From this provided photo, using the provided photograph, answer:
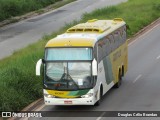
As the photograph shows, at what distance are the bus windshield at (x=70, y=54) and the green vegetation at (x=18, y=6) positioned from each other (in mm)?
35827

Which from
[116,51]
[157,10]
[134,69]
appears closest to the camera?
[116,51]

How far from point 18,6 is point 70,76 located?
1603 inches

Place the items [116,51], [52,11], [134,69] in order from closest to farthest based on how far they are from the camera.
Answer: [116,51], [134,69], [52,11]

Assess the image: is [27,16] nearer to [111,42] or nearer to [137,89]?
[137,89]

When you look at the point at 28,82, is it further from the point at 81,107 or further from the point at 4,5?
the point at 4,5

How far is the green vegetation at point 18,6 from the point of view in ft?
188

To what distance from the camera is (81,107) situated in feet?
72.0

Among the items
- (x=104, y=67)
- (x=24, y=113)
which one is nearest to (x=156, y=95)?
(x=104, y=67)

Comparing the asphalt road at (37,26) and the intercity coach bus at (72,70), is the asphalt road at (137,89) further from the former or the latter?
the asphalt road at (37,26)

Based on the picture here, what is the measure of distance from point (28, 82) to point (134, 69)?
923 cm

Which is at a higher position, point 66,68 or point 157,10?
point 66,68

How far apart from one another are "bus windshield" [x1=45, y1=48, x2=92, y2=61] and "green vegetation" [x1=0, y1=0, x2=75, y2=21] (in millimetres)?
35827

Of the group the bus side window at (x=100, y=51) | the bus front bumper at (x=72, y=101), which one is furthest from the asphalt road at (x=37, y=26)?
the bus front bumper at (x=72, y=101)

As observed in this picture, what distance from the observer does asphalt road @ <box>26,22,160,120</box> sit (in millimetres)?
21688
